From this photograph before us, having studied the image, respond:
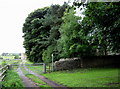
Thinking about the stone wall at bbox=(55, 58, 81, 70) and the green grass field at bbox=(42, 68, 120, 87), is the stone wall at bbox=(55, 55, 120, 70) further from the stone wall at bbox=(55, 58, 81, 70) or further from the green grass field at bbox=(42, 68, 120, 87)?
the green grass field at bbox=(42, 68, 120, 87)

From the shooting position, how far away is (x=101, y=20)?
557 cm

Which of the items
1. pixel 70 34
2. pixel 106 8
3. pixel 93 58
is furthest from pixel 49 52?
pixel 106 8

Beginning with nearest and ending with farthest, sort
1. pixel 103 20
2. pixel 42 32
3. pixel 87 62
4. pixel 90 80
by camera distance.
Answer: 1. pixel 103 20
2. pixel 90 80
3. pixel 87 62
4. pixel 42 32

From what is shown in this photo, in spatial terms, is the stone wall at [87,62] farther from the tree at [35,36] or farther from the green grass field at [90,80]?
the tree at [35,36]

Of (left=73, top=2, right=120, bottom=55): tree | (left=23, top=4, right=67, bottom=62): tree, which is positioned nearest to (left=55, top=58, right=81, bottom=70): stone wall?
(left=23, top=4, right=67, bottom=62): tree

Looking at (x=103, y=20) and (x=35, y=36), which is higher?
(x=35, y=36)

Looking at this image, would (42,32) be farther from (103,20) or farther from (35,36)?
(103,20)

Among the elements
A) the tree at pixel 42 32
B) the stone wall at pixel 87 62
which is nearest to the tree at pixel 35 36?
the tree at pixel 42 32

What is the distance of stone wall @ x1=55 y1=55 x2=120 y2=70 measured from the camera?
468 inches

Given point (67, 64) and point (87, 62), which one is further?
point (87, 62)

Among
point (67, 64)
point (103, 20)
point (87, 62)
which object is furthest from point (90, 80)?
point (87, 62)

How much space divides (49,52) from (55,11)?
181 inches

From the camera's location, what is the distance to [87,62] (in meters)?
12.6

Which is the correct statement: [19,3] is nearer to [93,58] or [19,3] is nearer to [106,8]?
[106,8]
